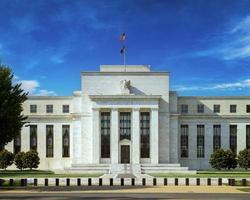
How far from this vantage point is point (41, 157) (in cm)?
9594

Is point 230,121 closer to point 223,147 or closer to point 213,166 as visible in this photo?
point 223,147

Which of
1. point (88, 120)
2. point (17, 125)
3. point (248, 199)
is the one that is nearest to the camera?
point (248, 199)

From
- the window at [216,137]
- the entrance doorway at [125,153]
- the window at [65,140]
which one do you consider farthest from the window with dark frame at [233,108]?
the window at [65,140]

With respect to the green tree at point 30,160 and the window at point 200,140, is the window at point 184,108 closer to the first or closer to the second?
the window at point 200,140

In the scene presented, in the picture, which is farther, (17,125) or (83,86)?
(83,86)

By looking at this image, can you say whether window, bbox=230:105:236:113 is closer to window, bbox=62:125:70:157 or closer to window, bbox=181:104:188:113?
window, bbox=181:104:188:113

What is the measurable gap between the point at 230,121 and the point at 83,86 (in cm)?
2601

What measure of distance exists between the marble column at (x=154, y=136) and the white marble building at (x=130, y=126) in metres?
0.16

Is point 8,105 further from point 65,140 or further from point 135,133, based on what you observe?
point 65,140

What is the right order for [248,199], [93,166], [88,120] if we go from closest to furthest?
[248,199] → [93,166] → [88,120]

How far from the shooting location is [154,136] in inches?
3548

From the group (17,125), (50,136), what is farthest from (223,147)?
(17,125)

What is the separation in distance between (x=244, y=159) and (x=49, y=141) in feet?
107

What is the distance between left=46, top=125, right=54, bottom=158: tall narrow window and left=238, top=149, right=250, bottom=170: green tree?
103 feet
